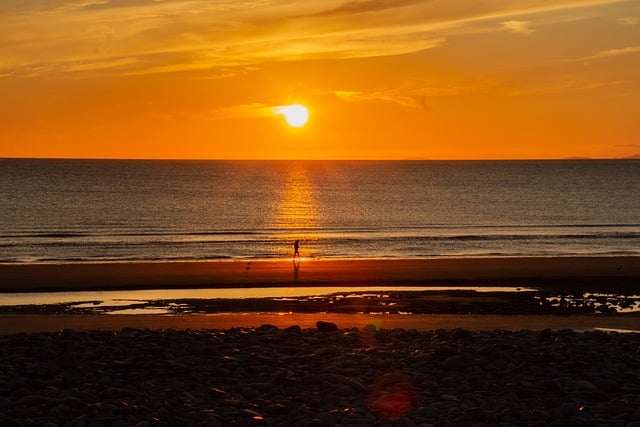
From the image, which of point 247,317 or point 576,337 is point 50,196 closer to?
point 247,317

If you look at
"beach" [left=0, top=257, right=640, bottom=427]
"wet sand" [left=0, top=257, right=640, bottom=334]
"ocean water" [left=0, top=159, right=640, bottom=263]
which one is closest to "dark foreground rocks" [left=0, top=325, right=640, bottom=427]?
"beach" [left=0, top=257, right=640, bottom=427]

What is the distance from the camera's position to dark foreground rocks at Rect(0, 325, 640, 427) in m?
10.4

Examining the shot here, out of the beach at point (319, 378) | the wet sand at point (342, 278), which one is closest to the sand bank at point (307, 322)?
the wet sand at point (342, 278)

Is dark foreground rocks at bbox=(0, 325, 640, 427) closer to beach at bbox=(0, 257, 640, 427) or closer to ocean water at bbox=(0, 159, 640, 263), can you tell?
beach at bbox=(0, 257, 640, 427)

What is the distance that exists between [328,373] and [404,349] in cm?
224

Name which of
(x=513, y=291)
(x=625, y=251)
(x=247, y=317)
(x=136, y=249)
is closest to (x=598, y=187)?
(x=625, y=251)

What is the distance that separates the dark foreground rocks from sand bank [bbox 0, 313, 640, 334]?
5.70m

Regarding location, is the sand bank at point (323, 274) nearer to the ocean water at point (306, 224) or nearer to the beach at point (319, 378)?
the ocean water at point (306, 224)

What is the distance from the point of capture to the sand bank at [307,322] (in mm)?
21453

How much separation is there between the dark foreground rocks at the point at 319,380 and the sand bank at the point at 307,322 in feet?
18.7

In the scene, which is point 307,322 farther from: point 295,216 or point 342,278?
point 295,216

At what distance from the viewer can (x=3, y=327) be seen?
21938 millimetres

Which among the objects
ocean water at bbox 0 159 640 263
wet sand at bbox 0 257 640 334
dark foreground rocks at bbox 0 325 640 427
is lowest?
dark foreground rocks at bbox 0 325 640 427

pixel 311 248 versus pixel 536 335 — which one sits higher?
pixel 311 248
